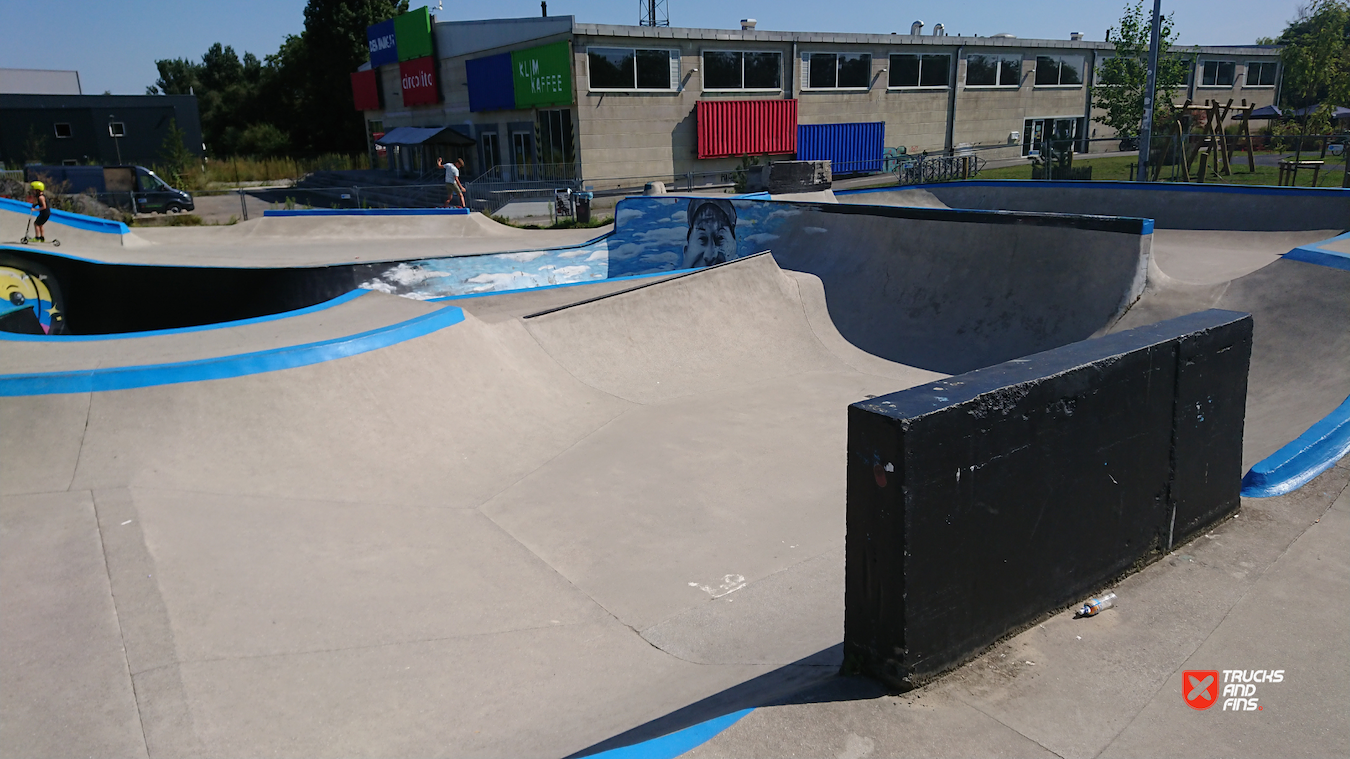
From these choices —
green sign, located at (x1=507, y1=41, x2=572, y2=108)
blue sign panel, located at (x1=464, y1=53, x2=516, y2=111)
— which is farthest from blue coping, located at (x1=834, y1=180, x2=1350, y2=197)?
blue sign panel, located at (x1=464, y1=53, x2=516, y2=111)

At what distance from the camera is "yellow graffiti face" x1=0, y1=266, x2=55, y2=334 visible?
12.8 metres

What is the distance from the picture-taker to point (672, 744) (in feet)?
8.40

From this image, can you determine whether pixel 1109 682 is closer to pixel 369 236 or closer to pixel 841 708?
pixel 841 708

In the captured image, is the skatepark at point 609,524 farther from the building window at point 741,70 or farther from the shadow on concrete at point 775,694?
the building window at point 741,70

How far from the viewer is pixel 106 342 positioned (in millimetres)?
7848

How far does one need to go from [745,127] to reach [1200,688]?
3419cm

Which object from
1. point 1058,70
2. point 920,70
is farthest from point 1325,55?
point 920,70

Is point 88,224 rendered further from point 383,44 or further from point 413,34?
point 383,44

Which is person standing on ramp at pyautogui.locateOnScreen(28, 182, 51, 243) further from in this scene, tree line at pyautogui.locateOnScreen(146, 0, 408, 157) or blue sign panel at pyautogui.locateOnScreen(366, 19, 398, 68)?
Result: tree line at pyautogui.locateOnScreen(146, 0, 408, 157)

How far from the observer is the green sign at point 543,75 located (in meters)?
31.3

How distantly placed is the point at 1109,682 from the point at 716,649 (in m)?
2.08

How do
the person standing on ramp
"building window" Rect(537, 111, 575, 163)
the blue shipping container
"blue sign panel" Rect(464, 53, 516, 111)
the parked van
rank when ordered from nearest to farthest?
the person standing on ramp, the parked van, "building window" Rect(537, 111, 575, 163), "blue sign panel" Rect(464, 53, 516, 111), the blue shipping container

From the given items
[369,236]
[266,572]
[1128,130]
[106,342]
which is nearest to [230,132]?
[369,236]

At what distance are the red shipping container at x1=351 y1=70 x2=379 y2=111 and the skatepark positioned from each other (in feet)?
122
